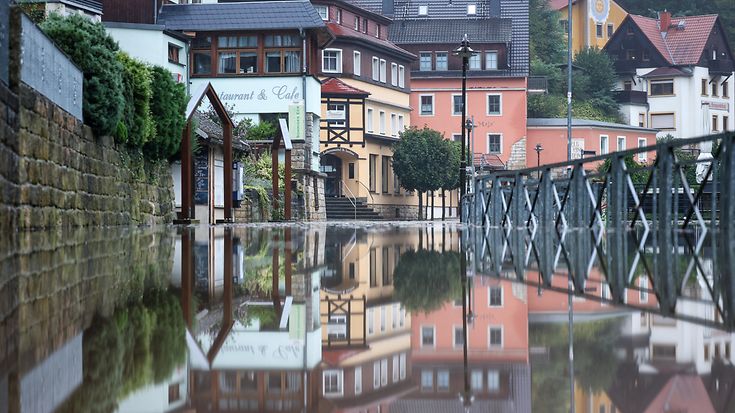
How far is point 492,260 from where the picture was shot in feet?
32.9

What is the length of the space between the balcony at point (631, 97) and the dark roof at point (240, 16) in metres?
62.2

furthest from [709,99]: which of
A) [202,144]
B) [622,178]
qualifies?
[622,178]

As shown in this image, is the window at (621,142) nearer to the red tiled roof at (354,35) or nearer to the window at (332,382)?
the red tiled roof at (354,35)

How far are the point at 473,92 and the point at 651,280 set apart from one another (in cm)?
8830

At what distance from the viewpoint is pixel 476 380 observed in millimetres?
3592

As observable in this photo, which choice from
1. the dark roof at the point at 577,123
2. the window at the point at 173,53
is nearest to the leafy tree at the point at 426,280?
the window at the point at 173,53

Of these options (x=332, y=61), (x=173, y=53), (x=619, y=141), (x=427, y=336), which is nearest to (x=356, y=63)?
(x=332, y=61)

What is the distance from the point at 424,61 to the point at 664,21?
39.3 meters

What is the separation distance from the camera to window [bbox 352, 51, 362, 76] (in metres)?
78.8

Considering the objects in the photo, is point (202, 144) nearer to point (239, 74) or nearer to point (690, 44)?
point (239, 74)

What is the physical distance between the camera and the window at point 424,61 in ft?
313

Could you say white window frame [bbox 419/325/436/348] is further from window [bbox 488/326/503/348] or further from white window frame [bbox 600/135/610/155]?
white window frame [bbox 600/135/610/155]

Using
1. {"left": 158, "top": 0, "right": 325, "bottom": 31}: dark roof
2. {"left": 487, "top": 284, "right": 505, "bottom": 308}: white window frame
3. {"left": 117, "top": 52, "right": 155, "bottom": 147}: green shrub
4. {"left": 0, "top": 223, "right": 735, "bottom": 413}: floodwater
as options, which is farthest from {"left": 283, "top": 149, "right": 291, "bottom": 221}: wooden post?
{"left": 487, "top": 284, "right": 505, "bottom": 308}: white window frame

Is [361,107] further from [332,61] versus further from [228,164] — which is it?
[228,164]
